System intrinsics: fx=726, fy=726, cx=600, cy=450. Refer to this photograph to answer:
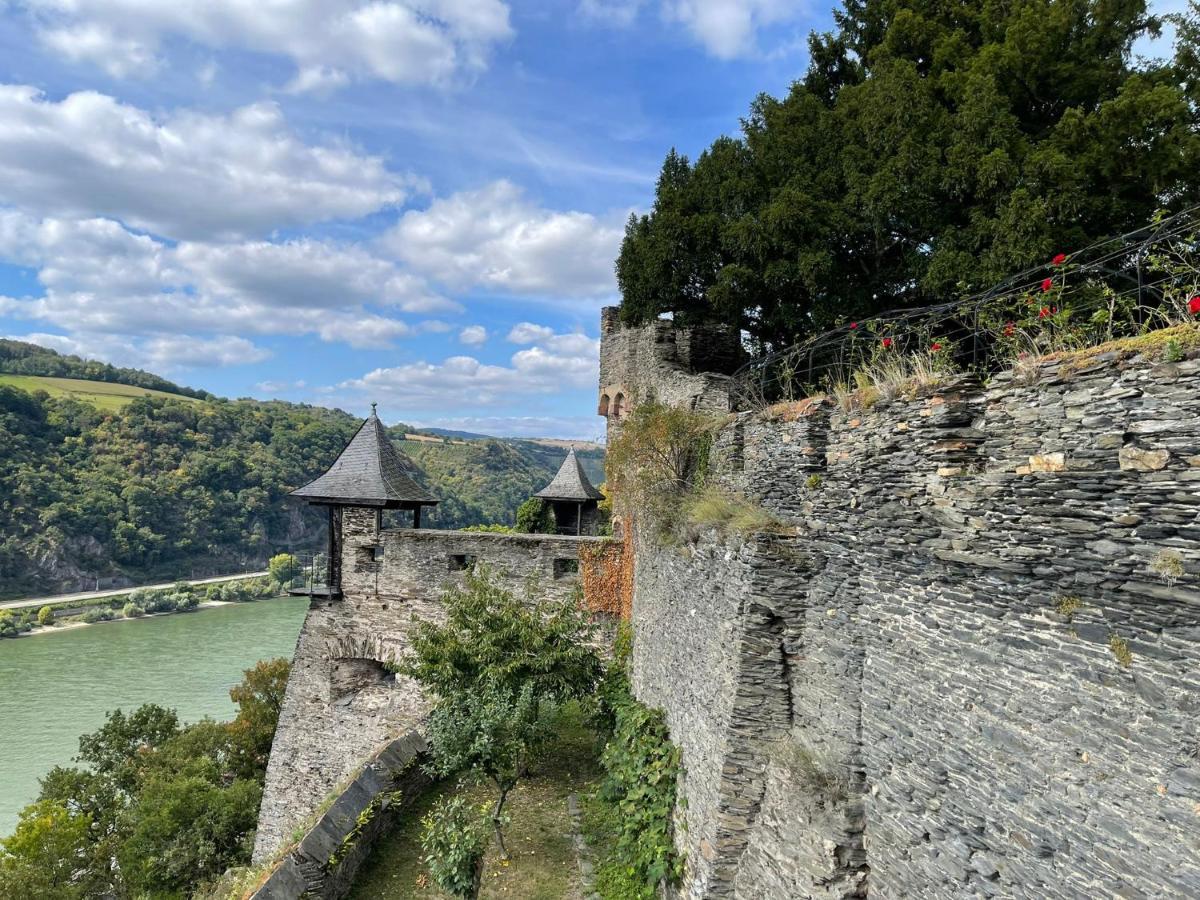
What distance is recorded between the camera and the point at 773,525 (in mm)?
5934

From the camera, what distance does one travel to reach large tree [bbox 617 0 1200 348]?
973cm

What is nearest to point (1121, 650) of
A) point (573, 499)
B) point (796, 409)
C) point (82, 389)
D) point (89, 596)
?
point (796, 409)

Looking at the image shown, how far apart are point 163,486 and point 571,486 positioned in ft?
205

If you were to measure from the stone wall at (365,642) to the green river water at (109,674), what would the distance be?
14.6 m

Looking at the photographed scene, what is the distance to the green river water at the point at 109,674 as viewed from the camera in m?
26.4

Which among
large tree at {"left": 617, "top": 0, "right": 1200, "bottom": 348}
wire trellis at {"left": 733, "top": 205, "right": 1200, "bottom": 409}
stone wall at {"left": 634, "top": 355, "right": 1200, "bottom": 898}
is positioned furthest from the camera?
large tree at {"left": 617, "top": 0, "right": 1200, "bottom": 348}

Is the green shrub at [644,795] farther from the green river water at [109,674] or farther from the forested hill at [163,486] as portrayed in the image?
the forested hill at [163,486]

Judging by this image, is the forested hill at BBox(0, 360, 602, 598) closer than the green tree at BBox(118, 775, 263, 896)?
No

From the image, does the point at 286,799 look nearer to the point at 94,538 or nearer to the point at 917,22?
the point at 917,22

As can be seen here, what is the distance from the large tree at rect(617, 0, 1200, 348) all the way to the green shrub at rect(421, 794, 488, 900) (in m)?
9.13

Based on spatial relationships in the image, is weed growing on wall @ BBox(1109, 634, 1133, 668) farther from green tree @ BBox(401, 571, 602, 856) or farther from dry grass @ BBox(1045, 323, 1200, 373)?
green tree @ BBox(401, 571, 602, 856)

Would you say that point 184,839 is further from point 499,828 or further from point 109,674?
point 109,674

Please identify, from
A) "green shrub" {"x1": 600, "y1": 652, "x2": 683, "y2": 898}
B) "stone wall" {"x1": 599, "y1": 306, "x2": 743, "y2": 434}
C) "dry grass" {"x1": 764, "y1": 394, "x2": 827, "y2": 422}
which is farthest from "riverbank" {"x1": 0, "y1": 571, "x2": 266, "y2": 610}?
"dry grass" {"x1": 764, "y1": 394, "x2": 827, "y2": 422}

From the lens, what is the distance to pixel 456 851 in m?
7.05
